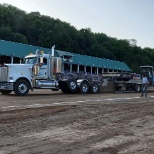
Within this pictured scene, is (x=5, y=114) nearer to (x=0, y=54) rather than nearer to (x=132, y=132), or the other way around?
(x=132, y=132)

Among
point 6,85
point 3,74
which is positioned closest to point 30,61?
point 3,74

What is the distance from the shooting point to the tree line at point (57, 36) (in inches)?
3238

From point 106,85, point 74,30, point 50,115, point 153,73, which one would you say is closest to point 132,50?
point 74,30

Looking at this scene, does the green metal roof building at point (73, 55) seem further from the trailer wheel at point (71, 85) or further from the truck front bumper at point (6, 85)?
the truck front bumper at point (6, 85)

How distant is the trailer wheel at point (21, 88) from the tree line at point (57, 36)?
51.7m

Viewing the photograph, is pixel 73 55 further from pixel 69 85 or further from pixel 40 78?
pixel 40 78

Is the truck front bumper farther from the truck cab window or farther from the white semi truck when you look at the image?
the truck cab window

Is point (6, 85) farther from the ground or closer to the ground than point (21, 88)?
farther from the ground

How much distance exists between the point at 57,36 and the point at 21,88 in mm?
62564

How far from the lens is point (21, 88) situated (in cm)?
2280

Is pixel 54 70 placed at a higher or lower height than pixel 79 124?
higher

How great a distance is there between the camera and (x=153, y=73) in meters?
45.2

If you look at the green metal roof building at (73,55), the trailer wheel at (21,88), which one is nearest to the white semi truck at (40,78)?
the trailer wheel at (21,88)

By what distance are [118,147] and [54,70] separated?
59.1 feet
